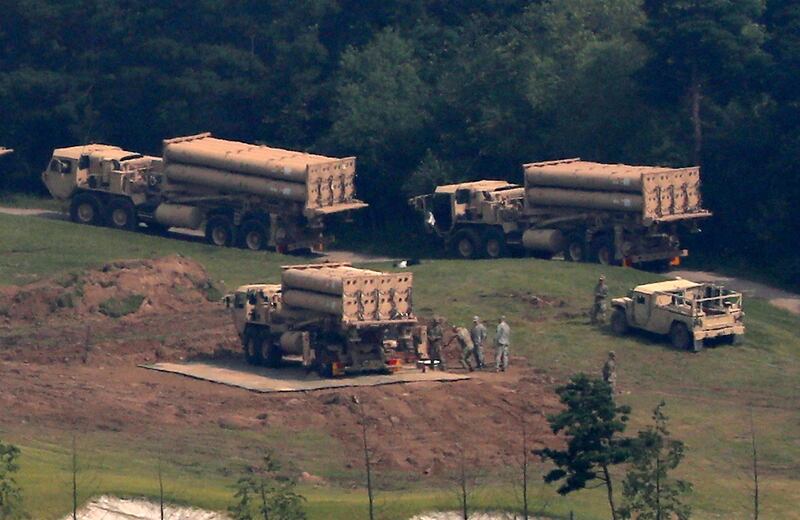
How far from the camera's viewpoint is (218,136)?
80562mm

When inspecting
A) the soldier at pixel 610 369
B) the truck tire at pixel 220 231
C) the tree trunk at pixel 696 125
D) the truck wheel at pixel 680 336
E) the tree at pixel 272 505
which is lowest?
the tree at pixel 272 505

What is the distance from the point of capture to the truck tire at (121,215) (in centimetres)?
7038

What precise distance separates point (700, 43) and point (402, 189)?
1186cm

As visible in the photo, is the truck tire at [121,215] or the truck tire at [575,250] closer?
the truck tire at [575,250]

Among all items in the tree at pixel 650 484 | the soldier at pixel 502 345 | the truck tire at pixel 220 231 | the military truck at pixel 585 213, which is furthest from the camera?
the truck tire at pixel 220 231

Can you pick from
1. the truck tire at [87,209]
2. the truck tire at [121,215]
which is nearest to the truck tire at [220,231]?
the truck tire at [121,215]

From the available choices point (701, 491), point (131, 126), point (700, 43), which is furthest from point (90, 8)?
point (701, 491)

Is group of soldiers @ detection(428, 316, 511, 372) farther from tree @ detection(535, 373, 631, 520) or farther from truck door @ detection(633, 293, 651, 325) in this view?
tree @ detection(535, 373, 631, 520)

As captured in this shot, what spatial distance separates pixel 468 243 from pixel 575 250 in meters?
4.32

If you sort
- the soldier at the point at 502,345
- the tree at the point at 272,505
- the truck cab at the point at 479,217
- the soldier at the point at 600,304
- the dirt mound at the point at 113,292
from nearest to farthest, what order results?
the tree at the point at 272,505, the soldier at the point at 502,345, the soldier at the point at 600,304, the dirt mound at the point at 113,292, the truck cab at the point at 479,217

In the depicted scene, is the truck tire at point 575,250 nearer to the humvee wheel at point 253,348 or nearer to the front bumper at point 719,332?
the front bumper at point 719,332

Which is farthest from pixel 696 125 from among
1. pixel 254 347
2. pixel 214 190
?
pixel 254 347

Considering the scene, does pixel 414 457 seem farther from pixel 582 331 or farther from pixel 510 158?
pixel 510 158

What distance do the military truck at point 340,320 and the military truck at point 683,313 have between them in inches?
265
